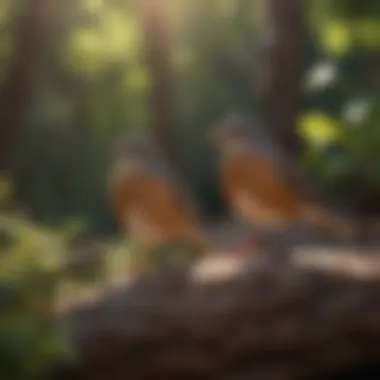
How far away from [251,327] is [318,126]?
136 cm

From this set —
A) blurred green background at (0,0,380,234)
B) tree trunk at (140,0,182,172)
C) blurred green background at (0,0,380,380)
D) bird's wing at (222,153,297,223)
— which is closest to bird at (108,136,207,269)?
bird's wing at (222,153,297,223)

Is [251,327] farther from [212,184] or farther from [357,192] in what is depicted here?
[212,184]

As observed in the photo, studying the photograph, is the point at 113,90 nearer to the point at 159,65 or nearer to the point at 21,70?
the point at 159,65

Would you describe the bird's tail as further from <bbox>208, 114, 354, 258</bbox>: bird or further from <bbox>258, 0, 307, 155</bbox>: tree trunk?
<bbox>258, 0, 307, 155</bbox>: tree trunk

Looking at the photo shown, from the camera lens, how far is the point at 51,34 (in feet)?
23.0

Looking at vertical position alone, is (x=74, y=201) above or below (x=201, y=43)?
below

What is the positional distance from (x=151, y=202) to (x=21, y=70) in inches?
55.0

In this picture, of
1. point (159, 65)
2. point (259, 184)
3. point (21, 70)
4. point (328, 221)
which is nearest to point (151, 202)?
point (259, 184)

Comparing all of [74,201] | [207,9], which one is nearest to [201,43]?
[207,9]

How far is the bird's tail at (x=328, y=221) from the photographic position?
219 inches

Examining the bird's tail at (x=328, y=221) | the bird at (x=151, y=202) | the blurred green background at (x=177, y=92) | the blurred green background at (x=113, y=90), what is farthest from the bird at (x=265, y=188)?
the blurred green background at (x=113, y=90)

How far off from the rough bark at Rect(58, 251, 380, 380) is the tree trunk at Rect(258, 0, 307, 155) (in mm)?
2771

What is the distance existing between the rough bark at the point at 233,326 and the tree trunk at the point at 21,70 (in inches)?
101

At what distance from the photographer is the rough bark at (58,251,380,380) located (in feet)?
13.6
